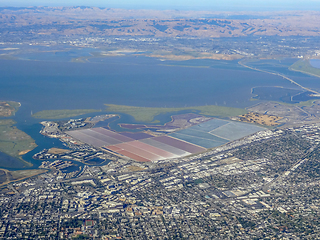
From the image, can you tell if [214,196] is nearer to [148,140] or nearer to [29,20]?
[148,140]

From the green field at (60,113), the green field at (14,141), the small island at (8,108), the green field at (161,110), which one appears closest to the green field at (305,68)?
the green field at (161,110)

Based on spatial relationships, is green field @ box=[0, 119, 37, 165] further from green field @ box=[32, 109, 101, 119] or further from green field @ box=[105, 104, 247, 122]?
green field @ box=[105, 104, 247, 122]

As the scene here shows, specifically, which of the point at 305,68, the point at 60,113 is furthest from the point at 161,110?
the point at 305,68

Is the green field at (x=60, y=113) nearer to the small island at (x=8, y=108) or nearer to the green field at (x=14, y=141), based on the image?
the small island at (x=8, y=108)

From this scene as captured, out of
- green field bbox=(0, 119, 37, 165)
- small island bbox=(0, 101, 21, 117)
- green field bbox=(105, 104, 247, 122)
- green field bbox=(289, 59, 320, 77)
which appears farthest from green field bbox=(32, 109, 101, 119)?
green field bbox=(289, 59, 320, 77)

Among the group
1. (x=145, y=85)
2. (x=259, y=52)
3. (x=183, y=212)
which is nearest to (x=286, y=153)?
(x=183, y=212)
